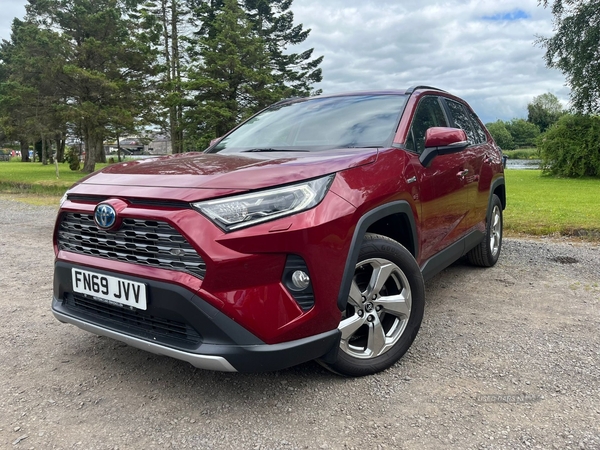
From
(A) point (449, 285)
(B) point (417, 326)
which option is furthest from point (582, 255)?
(B) point (417, 326)

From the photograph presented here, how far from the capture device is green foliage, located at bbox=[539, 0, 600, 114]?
19469mm

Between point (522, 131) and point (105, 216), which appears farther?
point (522, 131)

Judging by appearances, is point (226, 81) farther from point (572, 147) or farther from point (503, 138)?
point (503, 138)

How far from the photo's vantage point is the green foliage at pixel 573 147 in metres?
20.7

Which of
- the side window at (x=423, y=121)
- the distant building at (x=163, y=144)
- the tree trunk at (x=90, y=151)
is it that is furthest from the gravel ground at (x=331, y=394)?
the tree trunk at (x=90, y=151)

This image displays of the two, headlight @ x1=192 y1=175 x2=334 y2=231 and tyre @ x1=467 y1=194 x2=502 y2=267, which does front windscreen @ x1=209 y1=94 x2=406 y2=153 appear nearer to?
headlight @ x1=192 y1=175 x2=334 y2=231

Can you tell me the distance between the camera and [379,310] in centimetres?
254

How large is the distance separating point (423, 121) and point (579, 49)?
21.0 m

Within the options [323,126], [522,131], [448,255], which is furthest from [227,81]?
[522,131]

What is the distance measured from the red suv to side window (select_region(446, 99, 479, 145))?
1.18 meters

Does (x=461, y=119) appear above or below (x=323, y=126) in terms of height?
above

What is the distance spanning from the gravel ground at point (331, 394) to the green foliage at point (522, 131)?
70.1 m

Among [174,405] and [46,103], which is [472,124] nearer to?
[174,405]

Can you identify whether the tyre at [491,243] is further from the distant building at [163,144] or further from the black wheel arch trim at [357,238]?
the distant building at [163,144]
